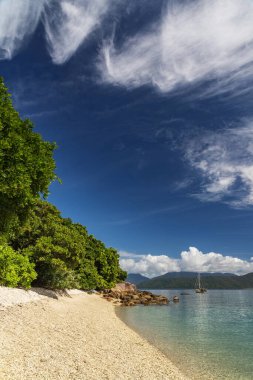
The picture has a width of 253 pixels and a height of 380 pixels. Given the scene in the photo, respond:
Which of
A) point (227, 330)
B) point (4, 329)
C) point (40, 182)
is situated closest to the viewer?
point (4, 329)

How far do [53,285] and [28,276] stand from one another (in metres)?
12.6

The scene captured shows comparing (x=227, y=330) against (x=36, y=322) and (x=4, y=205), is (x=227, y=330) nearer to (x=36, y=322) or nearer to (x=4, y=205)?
(x=36, y=322)

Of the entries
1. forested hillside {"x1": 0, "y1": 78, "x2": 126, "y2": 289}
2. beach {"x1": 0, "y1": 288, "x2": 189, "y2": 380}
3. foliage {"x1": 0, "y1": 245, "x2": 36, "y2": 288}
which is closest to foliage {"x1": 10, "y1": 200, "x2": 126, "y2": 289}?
forested hillside {"x1": 0, "y1": 78, "x2": 126, "y2": 289}

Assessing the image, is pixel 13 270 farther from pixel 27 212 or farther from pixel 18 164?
pixel 18 164

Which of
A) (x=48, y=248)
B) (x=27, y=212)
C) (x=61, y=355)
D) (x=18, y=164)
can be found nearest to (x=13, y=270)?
(x=27, y=212)

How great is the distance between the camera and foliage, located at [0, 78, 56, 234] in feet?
70.2

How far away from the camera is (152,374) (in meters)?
14.7

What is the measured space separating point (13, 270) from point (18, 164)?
39.4 ft

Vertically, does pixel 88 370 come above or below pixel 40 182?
below

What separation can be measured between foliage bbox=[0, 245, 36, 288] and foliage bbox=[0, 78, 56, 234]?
2651 mm

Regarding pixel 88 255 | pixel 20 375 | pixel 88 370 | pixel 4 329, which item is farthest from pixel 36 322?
pixel 88 255

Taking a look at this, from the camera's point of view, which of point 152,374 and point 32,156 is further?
point 32,156

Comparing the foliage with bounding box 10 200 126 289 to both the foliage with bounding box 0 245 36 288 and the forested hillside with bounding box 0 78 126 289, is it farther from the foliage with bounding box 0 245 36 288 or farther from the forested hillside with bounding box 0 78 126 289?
the foliage with bounding box 0 245 36 288

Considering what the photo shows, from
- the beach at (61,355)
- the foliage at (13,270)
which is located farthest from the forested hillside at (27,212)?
the beach at (61,355)
